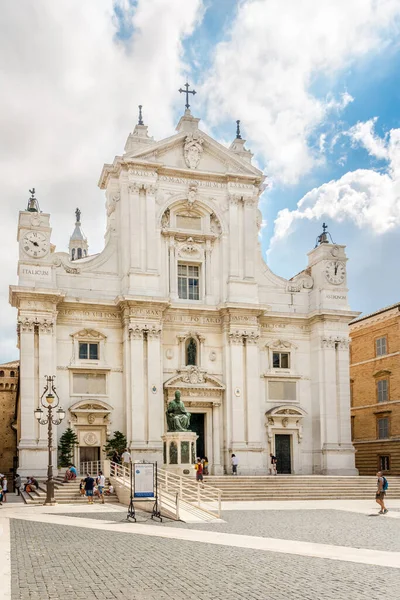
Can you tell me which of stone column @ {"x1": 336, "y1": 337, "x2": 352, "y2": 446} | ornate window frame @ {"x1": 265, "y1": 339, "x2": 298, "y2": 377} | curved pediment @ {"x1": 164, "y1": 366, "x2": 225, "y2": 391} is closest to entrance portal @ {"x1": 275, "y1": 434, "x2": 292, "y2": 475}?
stone column @ {"x1": 336, "y1": 337, "x2": 352, "y2": 446}

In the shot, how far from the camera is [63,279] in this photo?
43.3 meters

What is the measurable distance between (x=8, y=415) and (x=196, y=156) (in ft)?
98.8

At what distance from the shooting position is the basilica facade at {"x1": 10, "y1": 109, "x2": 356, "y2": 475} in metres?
42.2

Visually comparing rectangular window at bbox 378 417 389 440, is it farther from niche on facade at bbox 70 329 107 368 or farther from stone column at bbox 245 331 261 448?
niche on facade at bbox 70 329 107 368

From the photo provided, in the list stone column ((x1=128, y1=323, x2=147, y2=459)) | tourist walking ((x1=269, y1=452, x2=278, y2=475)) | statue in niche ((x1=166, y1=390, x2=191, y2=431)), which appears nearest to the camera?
statue in niche ((x1=166, y1=390, x2=191, y2=431))

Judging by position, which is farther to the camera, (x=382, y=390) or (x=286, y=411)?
(x=382, y=390)

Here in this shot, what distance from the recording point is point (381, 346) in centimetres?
5125

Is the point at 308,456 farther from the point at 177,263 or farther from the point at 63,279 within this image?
the point at 63,279

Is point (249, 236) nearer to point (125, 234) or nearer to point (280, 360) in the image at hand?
point (125, 234)

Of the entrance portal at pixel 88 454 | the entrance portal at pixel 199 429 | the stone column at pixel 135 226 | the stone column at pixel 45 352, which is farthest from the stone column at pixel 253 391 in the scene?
the stone column at pixel 45 352

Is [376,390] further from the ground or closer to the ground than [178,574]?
further from the ground

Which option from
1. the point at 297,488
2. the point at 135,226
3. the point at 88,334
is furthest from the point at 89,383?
the point at 297,488

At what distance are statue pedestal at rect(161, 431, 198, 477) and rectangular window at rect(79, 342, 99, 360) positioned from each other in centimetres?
766

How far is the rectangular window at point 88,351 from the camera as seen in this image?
43250 mm
